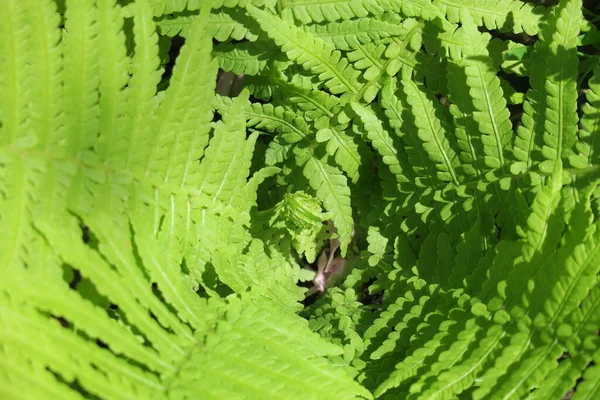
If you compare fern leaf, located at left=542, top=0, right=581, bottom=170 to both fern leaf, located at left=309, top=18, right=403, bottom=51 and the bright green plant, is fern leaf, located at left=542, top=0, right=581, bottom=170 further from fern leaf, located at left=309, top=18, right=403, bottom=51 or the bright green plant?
fern leaf, located at left=309, top=18, right=403, bottom=51

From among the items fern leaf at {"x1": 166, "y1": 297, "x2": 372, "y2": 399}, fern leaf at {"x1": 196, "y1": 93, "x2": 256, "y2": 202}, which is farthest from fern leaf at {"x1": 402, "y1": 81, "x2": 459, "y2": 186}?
fern leaf at {"x1": 166, "y1": 297, "x2": 372, "y2": 399}

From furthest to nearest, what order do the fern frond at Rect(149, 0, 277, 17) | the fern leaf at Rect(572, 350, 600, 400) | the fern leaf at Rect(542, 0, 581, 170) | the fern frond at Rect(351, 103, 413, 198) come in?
1. the fern frond at Rect(351, 103, 413, 198)
2. the fern frond at Rect(149, 0, 277, 17)
3. the fern leaf at Rect(542, 0, 581, 170)
4. the fern leaf at Rect(572, 350, 600, 400)

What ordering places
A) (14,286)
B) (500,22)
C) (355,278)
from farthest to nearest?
(355,278) < (500,22) < (14,286)

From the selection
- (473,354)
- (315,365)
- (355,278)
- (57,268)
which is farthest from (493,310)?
(57,268)

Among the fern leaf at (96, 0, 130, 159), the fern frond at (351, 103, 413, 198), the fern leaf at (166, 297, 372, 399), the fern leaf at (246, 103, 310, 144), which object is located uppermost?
the fern frond at (351, 103, 413, 198)

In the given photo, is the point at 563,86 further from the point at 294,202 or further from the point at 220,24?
the point at 220,24

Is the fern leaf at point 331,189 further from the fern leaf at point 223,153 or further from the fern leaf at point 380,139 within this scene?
the fern leaf at point 223,153

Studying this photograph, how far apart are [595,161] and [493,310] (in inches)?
16.6

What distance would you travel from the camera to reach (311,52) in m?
1.37

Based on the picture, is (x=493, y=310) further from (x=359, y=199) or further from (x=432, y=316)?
(x=359, y=199)

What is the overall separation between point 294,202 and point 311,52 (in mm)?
378

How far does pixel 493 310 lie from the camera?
44.7 inches

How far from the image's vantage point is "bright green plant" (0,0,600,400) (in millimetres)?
986

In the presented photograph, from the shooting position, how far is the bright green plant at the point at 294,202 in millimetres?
986
